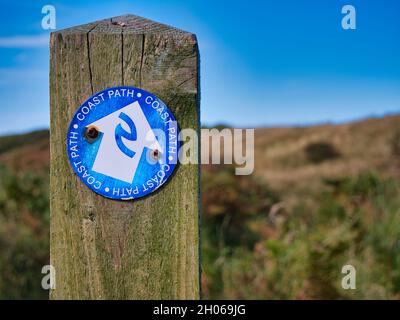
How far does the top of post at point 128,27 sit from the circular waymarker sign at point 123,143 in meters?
0.20

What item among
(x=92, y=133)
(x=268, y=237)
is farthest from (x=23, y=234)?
(x=92, y=133)

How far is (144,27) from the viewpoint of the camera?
1.62 m

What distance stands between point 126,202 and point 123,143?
0.57ft

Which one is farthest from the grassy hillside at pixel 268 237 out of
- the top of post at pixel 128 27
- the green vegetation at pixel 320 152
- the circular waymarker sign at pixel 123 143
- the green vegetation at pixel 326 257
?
the green vegetation at pixel 320 152

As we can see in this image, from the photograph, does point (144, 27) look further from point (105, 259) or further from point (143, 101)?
point (105, 259)

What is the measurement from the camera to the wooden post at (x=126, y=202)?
5.13 feet

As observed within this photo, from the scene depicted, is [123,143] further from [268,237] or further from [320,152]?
[320,152]

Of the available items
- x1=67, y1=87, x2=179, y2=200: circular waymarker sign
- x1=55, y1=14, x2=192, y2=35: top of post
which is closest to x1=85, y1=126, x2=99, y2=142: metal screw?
x1=67, y1=87, x2=179, y2=200: circular waymarker sign

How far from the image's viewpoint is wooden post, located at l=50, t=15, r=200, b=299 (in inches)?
61.6

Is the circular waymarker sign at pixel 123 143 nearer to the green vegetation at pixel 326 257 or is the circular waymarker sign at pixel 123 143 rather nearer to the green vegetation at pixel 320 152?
the green vegetation at pixel 326 257

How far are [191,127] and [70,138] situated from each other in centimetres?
36

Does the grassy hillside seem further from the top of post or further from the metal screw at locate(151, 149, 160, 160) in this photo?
the top of post

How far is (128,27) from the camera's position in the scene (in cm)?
162
